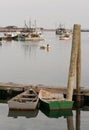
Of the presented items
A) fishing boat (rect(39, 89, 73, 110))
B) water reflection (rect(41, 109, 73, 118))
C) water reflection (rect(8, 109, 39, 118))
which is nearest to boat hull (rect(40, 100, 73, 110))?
fishing boat (rect(39, 89, 73, 110))

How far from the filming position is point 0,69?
60.1 meters

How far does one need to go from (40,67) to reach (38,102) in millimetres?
32091

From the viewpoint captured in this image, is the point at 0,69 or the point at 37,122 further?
the point at 0,69

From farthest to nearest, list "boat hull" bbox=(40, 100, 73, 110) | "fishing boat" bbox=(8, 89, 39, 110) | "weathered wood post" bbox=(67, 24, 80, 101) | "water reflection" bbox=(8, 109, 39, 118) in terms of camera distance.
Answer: "weathered wood post" bbox=(67, 24, 80, 101) → "water reflection" bbox=(8, 109, 39, 118) → "fishing boat" bbox=(8, 89, 39, 110) → "boat hull" bbox=(40, 100, 73, 110)

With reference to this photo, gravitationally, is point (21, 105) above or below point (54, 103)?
below

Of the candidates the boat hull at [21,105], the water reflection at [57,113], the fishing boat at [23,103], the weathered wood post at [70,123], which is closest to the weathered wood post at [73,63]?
the water reflection at [57,113]

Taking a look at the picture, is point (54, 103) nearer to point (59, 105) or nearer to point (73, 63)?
point (59, 105)

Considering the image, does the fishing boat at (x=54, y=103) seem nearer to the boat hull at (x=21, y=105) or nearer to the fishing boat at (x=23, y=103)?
the fishing boat at (x=23, y=103)

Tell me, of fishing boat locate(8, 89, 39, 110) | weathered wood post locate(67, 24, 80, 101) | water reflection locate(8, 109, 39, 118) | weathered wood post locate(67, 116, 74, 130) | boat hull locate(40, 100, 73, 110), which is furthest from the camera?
weathered wood post locate(67, 24, 80, 101)

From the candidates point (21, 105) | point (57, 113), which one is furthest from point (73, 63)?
point (21, 105)

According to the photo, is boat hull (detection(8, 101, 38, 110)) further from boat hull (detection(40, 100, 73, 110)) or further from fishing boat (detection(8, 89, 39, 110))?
boat hull (detection(40, 100, 73, 110))

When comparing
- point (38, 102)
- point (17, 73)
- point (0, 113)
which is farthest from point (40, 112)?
point (17, 73)

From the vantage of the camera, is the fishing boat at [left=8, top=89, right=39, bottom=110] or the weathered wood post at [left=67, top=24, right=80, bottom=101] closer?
the fishing boat at [left=8, top=89, right=39, bottom=110]

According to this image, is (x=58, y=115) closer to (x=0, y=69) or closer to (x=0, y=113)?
(x=0, y=113)
